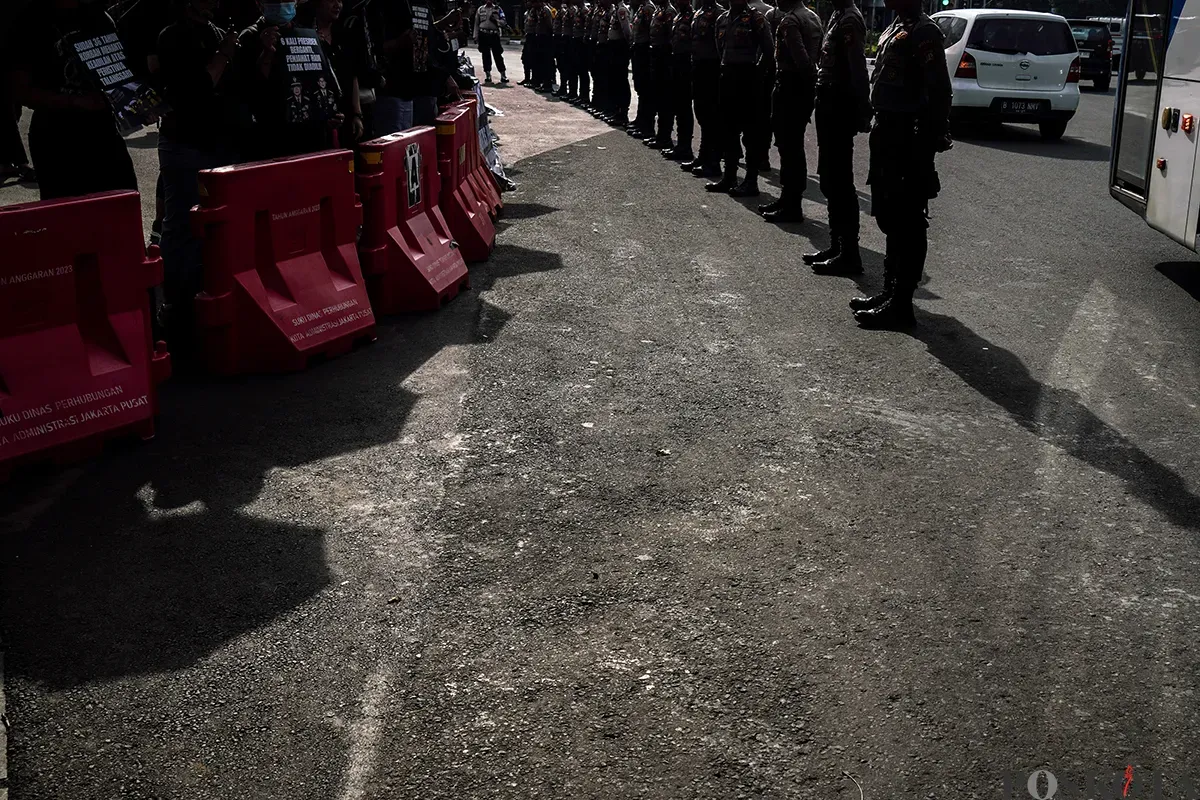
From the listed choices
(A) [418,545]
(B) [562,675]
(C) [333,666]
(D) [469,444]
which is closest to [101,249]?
(D) [469,444]

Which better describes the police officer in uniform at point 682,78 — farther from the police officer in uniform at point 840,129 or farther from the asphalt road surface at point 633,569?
the asphalt road surface at point 633,569

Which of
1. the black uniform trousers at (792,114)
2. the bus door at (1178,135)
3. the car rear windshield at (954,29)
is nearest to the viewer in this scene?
the bus door at (1178,135)

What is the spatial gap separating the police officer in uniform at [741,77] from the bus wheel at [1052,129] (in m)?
7.39

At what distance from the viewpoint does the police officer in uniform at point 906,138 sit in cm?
754

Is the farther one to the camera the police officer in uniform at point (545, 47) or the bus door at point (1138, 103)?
the police officer in uniform at point (545, 47)

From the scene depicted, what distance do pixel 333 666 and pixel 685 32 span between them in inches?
523

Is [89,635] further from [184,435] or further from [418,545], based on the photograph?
[184,435]

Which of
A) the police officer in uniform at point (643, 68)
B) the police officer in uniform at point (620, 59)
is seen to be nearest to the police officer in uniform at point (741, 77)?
the police officer in uniform at point (643, 68)

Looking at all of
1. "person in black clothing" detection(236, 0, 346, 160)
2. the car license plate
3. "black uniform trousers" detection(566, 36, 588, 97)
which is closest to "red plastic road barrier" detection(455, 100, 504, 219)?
"person in black clothing" detection(236, 0, 346, 160)

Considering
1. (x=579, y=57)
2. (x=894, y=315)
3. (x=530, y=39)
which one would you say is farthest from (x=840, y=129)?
(x=530, y=39)

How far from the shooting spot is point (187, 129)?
7.44 meters

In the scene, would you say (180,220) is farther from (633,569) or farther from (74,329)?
(633,569)

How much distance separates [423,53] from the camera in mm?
10609

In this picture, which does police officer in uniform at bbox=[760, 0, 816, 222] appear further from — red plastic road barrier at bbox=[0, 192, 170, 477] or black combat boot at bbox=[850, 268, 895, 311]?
red plastic road barrier at bbox=[0, 192, 170, 477]
